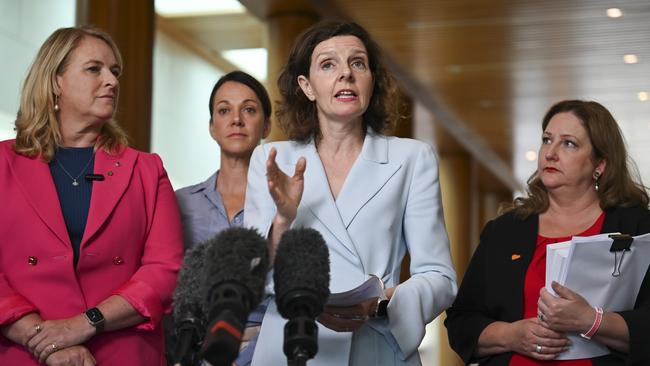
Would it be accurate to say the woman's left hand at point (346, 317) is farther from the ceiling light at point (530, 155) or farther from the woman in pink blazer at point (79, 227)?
the ceiling light at point (530, 155)

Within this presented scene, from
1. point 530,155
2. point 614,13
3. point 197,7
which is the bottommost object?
point 530,155

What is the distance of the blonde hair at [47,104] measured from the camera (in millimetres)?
3541

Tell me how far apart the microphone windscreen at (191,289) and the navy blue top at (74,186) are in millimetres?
1065

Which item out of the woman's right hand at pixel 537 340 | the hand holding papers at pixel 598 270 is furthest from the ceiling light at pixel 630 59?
the woman's right hand at pixel 537 340

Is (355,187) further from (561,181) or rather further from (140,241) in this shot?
(561,181)

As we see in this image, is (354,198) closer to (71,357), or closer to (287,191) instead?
(287,191)

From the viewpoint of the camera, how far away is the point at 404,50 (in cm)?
1493

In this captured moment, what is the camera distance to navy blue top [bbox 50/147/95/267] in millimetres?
3397

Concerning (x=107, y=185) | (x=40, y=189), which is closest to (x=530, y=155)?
(x=107, y=185)

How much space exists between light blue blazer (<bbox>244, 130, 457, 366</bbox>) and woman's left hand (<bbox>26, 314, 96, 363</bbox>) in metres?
0.61

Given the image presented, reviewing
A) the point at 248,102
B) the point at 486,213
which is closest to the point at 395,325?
the point at 248,102

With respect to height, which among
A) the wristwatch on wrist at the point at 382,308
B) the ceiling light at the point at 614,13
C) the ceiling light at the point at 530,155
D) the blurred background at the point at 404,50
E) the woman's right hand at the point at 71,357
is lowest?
the ceiling light at the point at 530,155

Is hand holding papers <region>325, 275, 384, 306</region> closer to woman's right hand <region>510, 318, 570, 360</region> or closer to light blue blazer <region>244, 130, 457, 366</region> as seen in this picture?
light blue blazer <region>244, 130, 457, 366</region>

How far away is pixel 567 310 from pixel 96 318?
1521 mm
